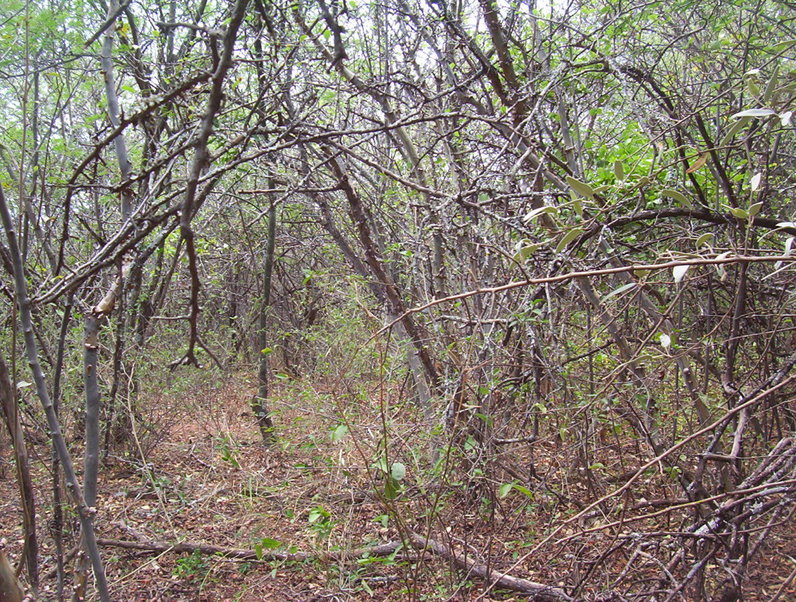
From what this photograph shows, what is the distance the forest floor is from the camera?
2645 mm

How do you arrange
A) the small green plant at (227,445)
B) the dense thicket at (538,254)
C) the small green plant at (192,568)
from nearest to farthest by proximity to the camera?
1. the dense thicket at (538,254)
2. the small green plant at (192,568)
3. the small green plant at (227,445)

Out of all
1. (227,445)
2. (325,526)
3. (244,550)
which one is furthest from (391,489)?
(227,445)

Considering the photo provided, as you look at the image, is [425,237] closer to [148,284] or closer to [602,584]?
[602,584]

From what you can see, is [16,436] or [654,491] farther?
[654,491]

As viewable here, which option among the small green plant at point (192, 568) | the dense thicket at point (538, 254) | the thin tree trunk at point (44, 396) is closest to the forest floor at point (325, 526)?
the small green plant at point (192, 568)

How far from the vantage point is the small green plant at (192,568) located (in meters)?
3.48

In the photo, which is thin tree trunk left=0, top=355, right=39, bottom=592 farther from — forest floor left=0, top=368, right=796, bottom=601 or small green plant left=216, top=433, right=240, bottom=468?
small green plant left=216, top=433, right=240, bottom=468

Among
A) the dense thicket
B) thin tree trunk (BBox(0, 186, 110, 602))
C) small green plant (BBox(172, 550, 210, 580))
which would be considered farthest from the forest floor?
→ thin tree trunk (BBox(0, 186, 110, 602))

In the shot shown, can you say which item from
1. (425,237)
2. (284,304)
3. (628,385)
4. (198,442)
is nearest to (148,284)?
(198,442)

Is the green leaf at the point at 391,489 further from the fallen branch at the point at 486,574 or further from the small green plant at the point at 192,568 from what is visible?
the small green plant at the point at 192,568

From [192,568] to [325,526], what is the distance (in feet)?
4.29

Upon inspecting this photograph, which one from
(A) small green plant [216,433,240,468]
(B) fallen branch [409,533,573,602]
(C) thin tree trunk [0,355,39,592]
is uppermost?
(C) thin tree trunk [0,355,39,592]

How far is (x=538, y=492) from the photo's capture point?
3.30 meters

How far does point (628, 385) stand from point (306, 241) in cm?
497
